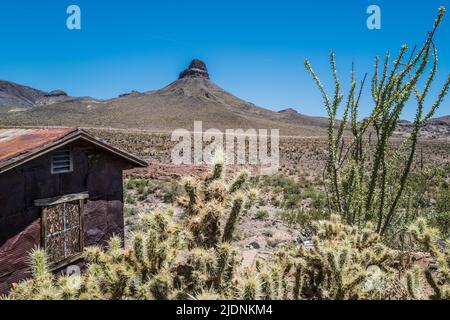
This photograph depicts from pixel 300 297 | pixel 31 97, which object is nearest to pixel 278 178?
pixel 300 297

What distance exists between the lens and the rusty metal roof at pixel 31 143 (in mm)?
5910

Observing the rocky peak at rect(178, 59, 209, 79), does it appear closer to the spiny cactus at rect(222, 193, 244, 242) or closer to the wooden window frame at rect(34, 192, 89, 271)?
the wooden window frame at rect(34, 192, 89, 271)

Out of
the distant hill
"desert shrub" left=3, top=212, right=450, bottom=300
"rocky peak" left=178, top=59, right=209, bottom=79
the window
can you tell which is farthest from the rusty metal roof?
"rocky peak" left=178, top=59, right=209, bottom=79

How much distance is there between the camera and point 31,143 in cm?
668

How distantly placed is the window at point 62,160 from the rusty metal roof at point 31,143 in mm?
337

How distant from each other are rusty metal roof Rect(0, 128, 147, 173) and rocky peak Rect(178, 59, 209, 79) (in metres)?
149

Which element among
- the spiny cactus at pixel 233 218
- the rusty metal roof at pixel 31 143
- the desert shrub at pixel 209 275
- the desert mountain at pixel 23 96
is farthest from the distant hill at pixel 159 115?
the spiny cactus at pixel 233 218

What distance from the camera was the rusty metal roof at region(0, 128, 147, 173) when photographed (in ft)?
19.4

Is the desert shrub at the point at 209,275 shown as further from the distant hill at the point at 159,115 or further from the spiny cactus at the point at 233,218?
A: the distant hill at the point at 159,115
